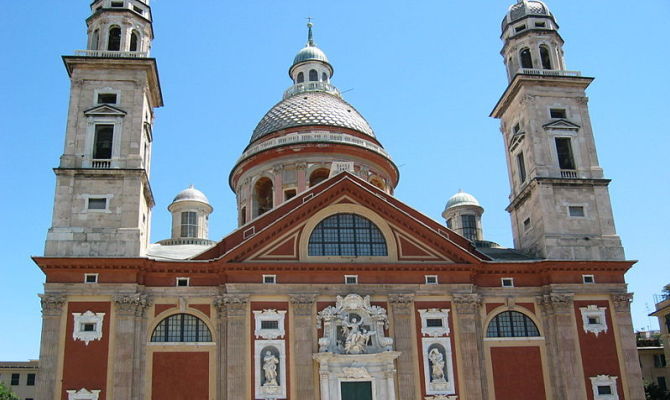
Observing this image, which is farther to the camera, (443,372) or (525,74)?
(525,74)

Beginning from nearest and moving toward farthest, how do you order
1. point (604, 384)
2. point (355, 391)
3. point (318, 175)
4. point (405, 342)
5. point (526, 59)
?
1. point (355, 391)
2. point (405, 342)
3. point (604, 384)
4. point (526, 59)
5. point (318, 175)

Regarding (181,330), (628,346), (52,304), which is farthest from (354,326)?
(52,304)

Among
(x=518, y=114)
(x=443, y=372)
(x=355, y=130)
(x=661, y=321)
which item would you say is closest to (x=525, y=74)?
(x=518, y=114)

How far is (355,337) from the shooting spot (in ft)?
111

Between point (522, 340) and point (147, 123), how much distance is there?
893 inches

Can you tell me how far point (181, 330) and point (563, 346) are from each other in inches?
728

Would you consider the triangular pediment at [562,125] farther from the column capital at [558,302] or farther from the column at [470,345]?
the column at [470,345]

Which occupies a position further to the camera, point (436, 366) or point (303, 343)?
point (436, 366)

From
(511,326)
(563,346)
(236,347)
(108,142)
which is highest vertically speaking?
(108,142)

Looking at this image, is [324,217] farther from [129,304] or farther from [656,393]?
[656,393]

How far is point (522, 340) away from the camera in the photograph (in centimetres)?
3562

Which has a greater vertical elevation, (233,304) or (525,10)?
(525,10)

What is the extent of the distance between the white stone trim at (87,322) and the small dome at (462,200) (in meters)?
28.0

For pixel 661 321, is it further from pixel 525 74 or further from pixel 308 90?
pixel 308 90
